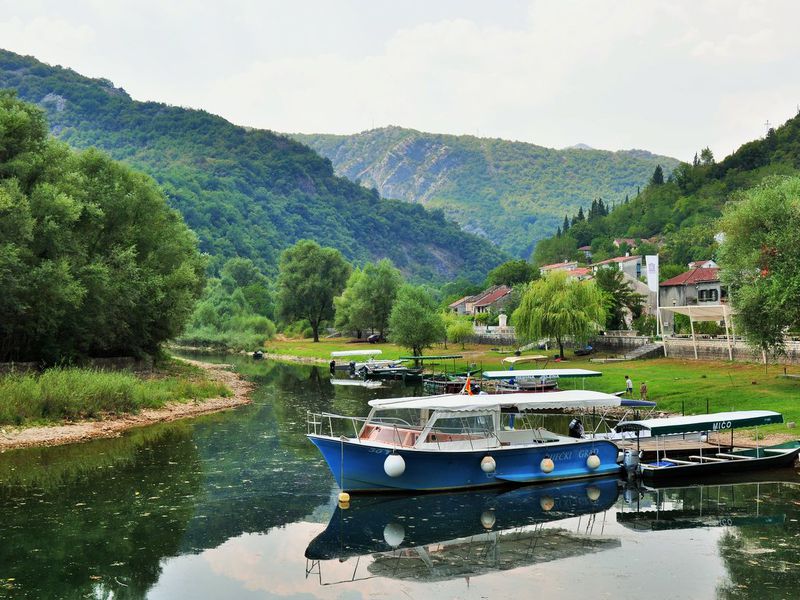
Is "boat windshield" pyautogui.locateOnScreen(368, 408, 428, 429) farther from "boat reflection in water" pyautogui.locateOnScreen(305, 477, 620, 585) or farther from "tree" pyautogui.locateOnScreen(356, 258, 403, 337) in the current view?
"tree" pyautogui.locateOnScreen(356, 258, 403, 337)

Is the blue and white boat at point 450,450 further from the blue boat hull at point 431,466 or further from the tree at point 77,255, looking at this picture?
the tree at point 77,255

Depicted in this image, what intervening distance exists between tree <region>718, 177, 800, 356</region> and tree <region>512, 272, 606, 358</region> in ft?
72.8

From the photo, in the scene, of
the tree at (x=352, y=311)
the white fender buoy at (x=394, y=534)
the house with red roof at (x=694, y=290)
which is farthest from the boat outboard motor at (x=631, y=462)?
the tree at (x=352, y=311)

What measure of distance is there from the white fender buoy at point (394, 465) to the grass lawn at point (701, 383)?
64.6 feet

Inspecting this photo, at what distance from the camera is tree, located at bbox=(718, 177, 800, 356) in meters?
45.4

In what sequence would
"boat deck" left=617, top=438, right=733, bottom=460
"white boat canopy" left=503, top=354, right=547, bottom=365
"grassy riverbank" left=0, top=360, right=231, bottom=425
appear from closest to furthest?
"boat deck" left=617, top=438, right=733, bottom=460 < "grassy riverbank" left=0, top=360, right=231, bottom=425 < "white boat canopy" left=503, top=354, right=547, bottom=365

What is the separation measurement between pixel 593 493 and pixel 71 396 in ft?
90.9

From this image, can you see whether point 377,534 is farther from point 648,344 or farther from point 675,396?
point 648,344

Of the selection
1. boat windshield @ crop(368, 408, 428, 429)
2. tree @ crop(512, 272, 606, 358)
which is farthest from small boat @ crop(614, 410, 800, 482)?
tree @ crop(512, 272, 606, 358)

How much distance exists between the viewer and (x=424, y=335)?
87.8 meters

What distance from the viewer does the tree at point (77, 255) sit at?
4459 cm

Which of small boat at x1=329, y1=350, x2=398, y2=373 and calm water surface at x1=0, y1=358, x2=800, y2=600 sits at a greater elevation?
small boat at x1=329, y1=350, x2=398, y2=373

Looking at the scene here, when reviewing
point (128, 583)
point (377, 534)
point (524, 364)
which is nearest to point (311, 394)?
point (524, 364)

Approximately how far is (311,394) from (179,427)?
18.6 metres
